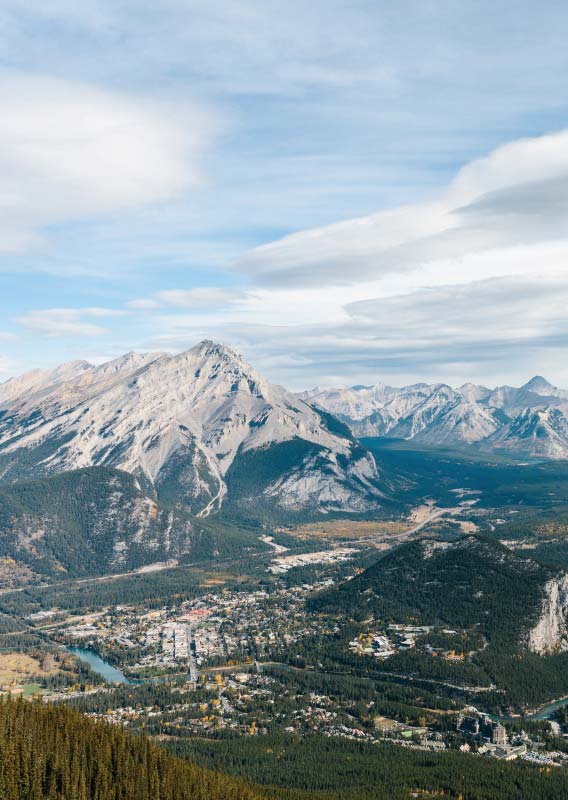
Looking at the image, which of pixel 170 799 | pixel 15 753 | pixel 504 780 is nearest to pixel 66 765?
pixel 15 753

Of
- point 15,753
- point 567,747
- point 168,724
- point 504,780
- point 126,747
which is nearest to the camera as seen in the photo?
point 15,753

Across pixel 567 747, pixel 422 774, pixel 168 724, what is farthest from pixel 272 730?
pixel 567 747

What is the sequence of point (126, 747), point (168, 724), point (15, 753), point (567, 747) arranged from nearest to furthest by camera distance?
point (15, 753) → point (126, 747) → point (567, 747) → point (168, 724)

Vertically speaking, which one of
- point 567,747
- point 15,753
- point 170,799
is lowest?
point 567,747

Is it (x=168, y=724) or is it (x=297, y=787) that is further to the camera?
(x=168, y=724)

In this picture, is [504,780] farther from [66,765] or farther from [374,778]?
[66,765]

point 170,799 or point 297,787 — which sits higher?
point 170,799
